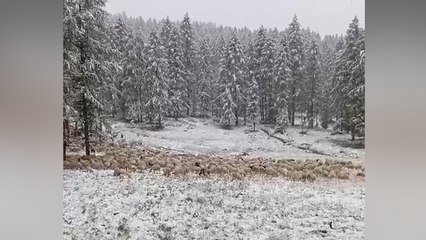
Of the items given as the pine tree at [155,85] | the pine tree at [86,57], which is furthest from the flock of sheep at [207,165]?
the pine tree at [155,85]

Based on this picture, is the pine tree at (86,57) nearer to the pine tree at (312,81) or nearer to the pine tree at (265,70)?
the pine tree at (265,70)

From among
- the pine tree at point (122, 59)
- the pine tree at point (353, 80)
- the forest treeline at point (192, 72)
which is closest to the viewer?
the pine tree at point (353, 80)

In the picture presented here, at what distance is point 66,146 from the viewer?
3.23 m

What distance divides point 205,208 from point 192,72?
0.94 meters

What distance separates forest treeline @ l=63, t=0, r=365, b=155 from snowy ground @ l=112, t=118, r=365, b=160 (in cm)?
6

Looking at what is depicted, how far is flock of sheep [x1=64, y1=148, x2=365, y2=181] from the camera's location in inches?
123

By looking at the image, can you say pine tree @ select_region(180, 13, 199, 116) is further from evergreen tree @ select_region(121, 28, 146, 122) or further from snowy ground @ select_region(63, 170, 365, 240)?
snowy ground @ select_region(63, 170, 365, 240)

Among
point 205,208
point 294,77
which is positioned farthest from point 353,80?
point 205,208

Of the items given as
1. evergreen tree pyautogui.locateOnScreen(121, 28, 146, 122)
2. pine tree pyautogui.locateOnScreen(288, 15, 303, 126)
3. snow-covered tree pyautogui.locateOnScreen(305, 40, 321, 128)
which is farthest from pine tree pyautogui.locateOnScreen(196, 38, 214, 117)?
snow-covered tree pyautogui.locateOnScreen(305, 40, 321, 128)

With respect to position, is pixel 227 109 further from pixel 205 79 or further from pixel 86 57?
pixel 86 57

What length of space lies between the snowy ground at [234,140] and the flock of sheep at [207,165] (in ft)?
0.15

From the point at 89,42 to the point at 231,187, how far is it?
1406 mm

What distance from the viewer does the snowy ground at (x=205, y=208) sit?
10.1ft
